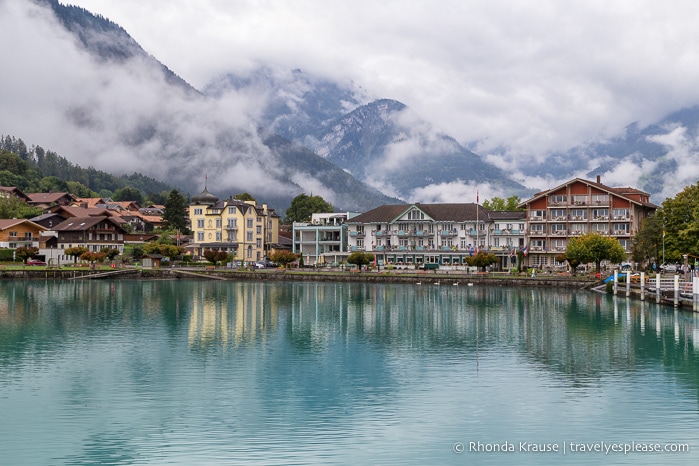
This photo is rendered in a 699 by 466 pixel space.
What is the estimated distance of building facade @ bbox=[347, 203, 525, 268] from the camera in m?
117

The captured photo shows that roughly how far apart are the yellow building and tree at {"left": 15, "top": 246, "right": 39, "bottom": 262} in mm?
25867

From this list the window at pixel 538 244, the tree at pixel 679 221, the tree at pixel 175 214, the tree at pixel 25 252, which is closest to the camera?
the tree at pixel 679 221

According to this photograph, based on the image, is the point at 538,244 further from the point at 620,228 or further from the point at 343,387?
the point at 343,387

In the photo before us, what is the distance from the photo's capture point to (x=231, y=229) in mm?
130875

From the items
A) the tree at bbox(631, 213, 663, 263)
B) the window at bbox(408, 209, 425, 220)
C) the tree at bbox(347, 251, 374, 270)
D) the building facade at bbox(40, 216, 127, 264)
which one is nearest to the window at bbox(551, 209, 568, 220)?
the tree at bbox(631, 213, 663, 263)

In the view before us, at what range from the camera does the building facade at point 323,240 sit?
131 m

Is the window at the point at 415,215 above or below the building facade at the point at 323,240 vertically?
above

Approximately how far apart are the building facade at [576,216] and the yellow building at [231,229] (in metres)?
46.0

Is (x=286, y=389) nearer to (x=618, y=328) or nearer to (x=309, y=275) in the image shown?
(x=618, y=328)

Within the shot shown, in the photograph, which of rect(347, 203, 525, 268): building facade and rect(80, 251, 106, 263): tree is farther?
rect(347, 203, 525, 268): building facade

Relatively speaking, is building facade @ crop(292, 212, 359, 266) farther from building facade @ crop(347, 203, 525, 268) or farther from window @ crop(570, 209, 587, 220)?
window @ crop(570, 209, 587, 220)

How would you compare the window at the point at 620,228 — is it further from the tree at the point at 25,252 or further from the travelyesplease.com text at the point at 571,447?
the travelyesplease.com text at the point at 571,447

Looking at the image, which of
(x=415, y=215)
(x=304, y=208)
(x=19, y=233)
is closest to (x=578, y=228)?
(x=415, y=215)

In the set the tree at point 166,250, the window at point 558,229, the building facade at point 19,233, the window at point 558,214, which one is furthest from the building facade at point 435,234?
the building facade at point 19,233
